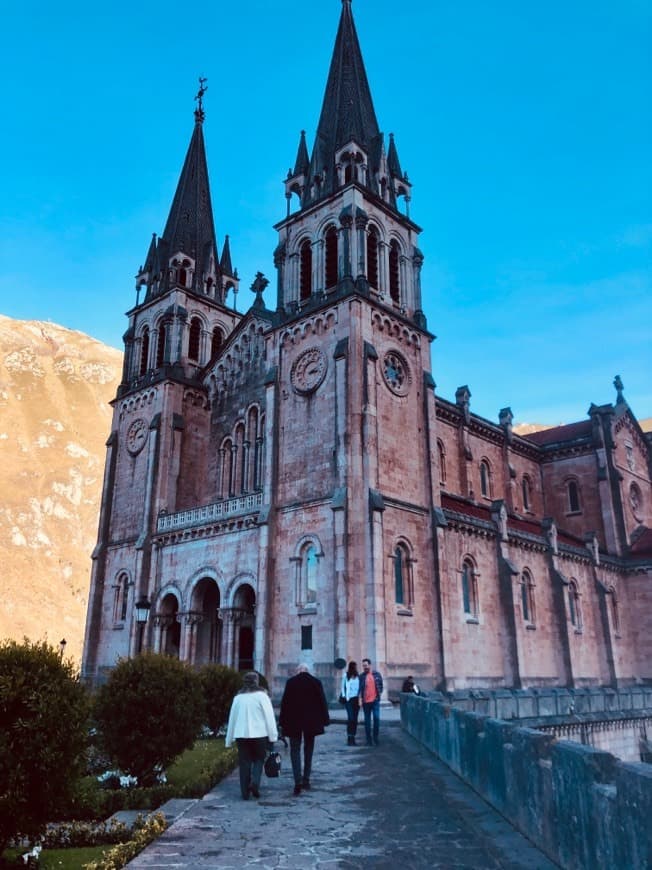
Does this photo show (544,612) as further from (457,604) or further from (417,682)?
(417,682)

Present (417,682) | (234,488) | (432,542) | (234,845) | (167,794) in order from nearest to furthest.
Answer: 1. (234,845)
2. (167,794)
3. (417,682)
4. (432,542)
5. (234,488)

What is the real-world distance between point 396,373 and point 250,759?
2168cm

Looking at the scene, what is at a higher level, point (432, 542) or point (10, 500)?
point (10, 500)

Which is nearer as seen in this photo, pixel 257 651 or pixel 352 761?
pixel 352 761

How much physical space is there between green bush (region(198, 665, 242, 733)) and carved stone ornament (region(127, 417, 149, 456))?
21.0m

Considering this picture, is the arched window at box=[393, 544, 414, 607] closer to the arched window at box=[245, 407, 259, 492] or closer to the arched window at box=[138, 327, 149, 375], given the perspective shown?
the arched window at box=[245, 407, 259, 492]

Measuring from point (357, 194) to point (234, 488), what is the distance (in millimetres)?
14948

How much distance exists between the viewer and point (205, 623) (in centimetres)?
3256

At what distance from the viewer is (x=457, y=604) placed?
2848cm

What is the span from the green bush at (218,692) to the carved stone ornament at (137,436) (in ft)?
68.8

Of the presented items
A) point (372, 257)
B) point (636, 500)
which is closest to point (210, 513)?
point (372, 257)

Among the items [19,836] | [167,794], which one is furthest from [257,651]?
[19,836]

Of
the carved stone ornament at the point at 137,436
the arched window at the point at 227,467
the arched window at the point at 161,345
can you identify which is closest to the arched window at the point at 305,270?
the arched window at the point at 227,467

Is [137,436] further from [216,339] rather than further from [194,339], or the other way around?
[216,339]
